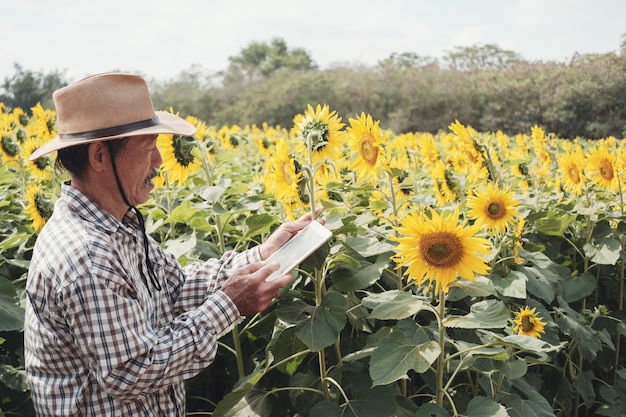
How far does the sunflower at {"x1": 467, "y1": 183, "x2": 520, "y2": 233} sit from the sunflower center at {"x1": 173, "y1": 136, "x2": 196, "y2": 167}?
1161 mm

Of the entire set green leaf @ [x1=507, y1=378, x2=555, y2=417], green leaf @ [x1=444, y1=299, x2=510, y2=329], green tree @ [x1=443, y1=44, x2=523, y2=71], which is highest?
green leaf @ [x1=444, y1=299, x2=510, y2=329]

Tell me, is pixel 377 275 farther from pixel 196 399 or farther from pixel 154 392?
pixel 196 399

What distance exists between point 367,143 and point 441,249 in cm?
81

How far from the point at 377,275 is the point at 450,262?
1.35ft

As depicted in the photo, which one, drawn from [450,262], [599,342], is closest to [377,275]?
[450,262]

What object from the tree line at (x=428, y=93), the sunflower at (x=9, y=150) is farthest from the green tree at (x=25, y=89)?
Result: the sunflower at (x=9, y=150)

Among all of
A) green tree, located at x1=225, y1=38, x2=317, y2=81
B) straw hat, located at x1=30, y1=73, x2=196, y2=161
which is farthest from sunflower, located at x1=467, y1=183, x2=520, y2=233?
green tree, located at x1=225, y1=38, x2=317, y2=81

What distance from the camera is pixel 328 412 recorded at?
2473 mm

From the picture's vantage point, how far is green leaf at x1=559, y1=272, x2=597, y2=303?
3766mm

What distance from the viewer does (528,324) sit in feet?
9.88

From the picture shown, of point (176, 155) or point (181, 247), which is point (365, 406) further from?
point (176, 155)

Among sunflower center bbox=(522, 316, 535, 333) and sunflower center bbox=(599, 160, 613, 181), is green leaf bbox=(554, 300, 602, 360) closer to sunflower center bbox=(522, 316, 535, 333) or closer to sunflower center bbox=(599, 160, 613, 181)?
sunflower center bbox=(522, 316, 535, 333)

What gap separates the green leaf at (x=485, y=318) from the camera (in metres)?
2.33

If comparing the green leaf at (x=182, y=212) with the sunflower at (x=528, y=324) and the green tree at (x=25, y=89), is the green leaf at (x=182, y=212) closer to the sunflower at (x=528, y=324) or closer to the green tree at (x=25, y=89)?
the sunflower at (x=528, y=324)
